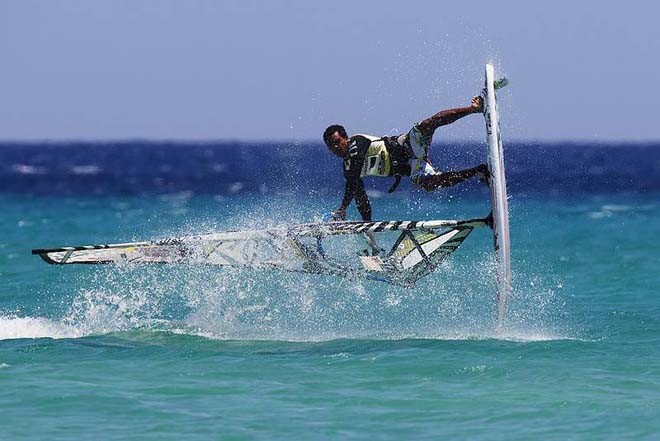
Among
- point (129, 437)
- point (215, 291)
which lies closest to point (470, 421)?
point (129, 437)

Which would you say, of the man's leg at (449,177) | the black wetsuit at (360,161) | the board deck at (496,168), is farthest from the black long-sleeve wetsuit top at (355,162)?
the board deck at (496,168)

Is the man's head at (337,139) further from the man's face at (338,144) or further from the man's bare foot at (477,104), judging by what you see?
the man's bare foot at (477,104)

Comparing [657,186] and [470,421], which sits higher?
[470,421]

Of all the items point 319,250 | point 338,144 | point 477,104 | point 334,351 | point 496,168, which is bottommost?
point 334,351

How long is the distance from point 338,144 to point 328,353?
2.16 metres

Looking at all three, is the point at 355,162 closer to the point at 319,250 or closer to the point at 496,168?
the point at 319,250

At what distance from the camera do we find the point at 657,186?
5194 cm

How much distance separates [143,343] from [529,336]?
168 inches

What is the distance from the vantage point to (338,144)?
516 inches

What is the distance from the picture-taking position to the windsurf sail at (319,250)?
1336 centimetres

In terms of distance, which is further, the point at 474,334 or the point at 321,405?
the point at 474,334

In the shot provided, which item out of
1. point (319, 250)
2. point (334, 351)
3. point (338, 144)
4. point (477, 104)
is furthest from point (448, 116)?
point (334, 351)

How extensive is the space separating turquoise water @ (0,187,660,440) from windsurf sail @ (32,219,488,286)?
2.71 feet

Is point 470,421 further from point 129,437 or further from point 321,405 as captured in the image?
point 129,437
